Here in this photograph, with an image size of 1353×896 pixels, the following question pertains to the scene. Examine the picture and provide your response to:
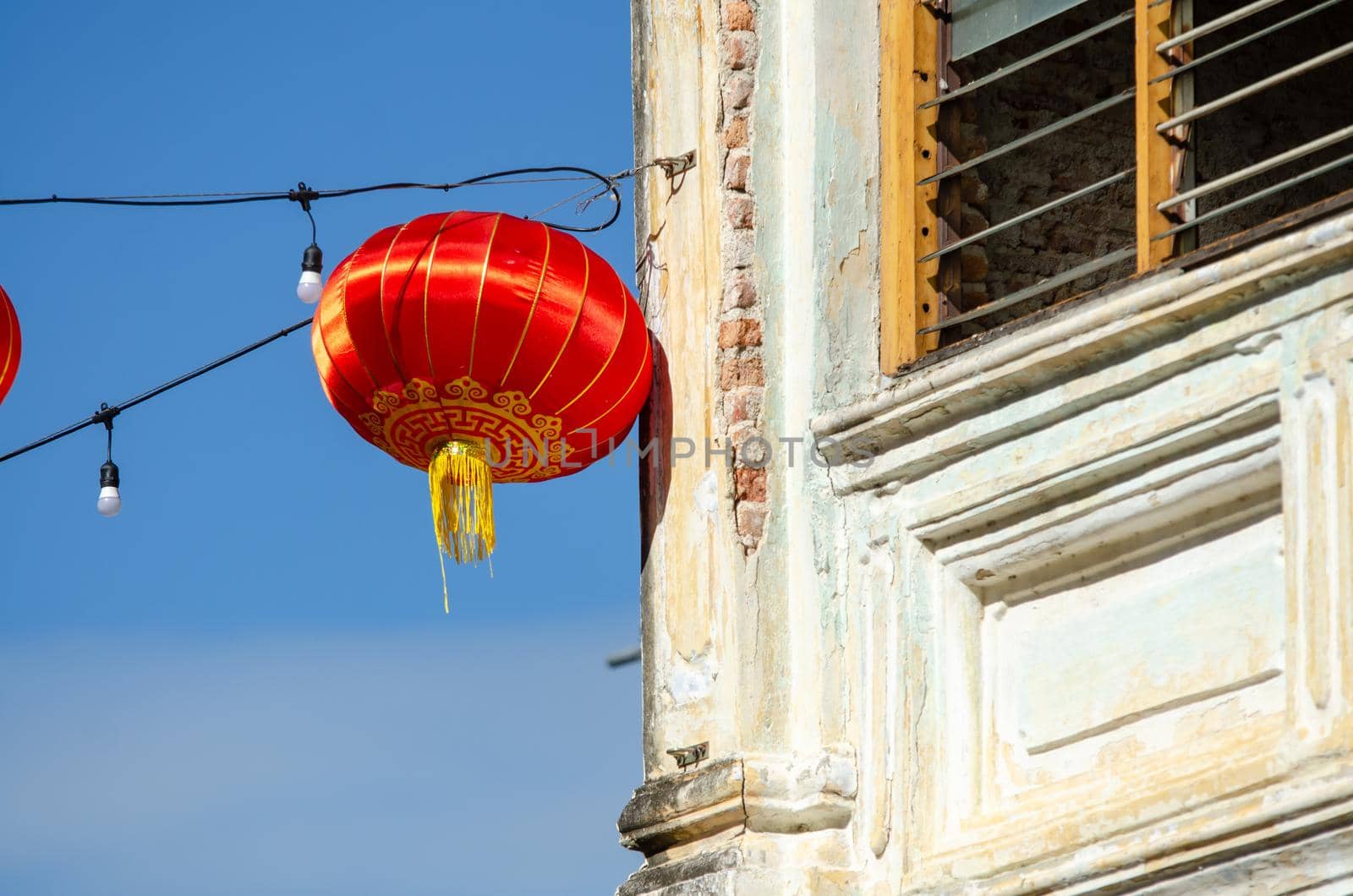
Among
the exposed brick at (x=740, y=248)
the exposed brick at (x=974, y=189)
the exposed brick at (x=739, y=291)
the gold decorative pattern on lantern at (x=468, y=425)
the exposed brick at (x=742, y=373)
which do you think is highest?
the exposed brick at (x=974, y=189)

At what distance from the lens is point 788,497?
6.79 m

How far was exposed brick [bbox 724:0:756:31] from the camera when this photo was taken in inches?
286

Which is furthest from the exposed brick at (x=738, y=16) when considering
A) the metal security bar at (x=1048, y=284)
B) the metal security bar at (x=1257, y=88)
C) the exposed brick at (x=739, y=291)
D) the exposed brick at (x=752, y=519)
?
the metal security bar at (x=1257, y=88)

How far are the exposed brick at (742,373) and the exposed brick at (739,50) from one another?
1.02 meters

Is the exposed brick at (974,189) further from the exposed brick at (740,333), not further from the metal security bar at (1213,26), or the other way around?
the metal security bar at (1213,26)

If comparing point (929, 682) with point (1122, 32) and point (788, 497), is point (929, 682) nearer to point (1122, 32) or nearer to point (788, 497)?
point (788, 497)

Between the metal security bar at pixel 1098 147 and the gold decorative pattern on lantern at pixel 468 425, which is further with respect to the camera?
the gold decorative pattern on lantern at pixel 468 425

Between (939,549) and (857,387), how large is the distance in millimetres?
631

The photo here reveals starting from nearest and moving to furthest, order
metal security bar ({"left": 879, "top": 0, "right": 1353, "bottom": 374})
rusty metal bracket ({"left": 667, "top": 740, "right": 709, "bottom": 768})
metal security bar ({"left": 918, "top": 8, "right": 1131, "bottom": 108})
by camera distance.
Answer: metal security bar ({"left": 879, "top": 0, "right": 1353, "bottom": 374}) → metal security bar ({"left": 918, "top": 8, "right": 1131, "bottom": 108}) → rusty metal bracket ({"left": 667, "top": 740, "right": 709, "bottom": 768})

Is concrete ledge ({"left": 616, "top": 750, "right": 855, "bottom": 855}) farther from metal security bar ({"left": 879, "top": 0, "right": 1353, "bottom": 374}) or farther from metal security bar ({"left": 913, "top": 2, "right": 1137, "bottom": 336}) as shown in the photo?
metal security bar ({"left": 913, "top": 2, "right": 1137, "bottom": 336})

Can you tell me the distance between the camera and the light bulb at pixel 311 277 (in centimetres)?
746

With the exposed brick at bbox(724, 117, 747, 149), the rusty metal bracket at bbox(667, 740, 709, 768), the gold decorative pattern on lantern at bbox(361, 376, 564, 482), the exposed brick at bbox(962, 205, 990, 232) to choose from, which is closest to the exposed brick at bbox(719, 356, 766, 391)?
the gold decorative pattern on lantern at bbox(361, 376, 564, 482)

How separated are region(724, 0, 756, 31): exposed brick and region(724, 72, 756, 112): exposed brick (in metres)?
0.17

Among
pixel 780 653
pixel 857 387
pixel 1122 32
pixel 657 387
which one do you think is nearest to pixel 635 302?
pixel 657 387
